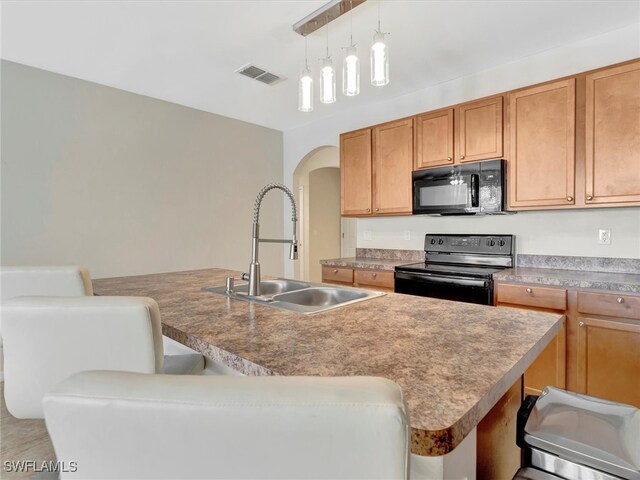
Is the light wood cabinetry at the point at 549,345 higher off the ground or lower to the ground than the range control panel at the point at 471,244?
lower

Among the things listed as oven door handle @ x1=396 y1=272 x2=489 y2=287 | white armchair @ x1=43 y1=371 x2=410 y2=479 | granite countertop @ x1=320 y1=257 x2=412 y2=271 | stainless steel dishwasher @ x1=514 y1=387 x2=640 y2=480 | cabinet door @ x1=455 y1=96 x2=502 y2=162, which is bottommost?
stainless steel dishwasher @ x1=514 y1=387 x2=640 y2=480

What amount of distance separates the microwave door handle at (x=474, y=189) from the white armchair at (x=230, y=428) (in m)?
2.67

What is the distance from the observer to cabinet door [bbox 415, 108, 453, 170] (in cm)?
294

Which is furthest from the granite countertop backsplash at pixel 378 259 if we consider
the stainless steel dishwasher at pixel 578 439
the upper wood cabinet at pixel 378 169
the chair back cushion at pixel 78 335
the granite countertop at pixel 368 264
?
the chair back cushion at pixel 78 335

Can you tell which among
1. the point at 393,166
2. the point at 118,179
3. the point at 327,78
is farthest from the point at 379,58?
the point at 118,179

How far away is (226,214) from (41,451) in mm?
2833

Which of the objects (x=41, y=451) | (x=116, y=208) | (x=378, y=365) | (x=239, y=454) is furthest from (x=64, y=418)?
(x=116, y=208)

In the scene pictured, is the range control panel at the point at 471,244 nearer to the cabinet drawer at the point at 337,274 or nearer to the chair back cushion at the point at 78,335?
the cabinet drawer at the point at 337,274

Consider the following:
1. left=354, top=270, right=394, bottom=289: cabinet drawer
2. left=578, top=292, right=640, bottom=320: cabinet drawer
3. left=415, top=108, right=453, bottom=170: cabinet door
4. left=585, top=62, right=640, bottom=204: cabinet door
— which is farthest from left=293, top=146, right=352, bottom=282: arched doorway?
left=578, top=292, right=640, bottom=320: cabinet drawer

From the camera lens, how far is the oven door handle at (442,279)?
2.47 meters

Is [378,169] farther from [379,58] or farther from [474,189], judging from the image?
[379,58]

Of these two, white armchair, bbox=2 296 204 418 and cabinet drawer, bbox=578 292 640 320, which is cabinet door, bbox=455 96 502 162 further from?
white armchair, bbox=2 296 204 418

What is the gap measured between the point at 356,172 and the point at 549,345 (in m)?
2.24

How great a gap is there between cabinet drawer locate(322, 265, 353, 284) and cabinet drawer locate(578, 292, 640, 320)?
1.83 metres
